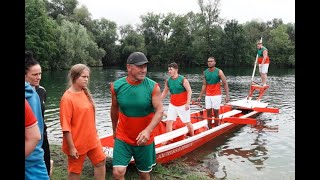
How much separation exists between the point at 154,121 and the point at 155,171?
3.22 m

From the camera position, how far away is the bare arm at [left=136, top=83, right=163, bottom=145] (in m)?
4.38

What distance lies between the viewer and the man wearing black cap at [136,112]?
462cm

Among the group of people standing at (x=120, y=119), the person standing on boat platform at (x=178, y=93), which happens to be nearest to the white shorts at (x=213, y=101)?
the person standing on boat platform at (x=178, y=93)

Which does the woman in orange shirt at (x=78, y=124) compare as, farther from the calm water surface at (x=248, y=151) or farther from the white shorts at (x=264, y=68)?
the white shorts at (x=264, y=68)

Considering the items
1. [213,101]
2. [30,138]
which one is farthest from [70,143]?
[213,101]

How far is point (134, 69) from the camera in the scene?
4621 millimetres

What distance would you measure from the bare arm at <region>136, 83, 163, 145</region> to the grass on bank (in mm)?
2542

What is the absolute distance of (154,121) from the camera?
451cm

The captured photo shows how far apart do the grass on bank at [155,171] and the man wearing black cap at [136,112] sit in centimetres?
196

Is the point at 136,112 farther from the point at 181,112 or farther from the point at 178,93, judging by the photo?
the point at 181,112

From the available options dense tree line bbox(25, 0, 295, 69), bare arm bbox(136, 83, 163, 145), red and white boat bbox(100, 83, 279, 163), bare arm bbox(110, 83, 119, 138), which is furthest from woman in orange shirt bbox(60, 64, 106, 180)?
dense tree line bbox(25, 0, 295, 69)
